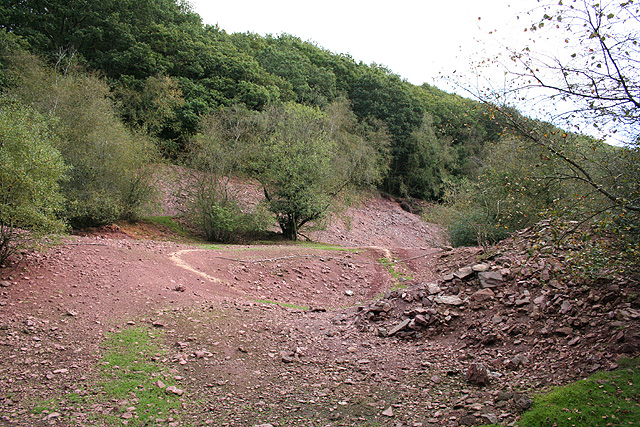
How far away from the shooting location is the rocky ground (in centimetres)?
550

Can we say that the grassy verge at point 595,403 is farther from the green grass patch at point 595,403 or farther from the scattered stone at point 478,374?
the scattered stone at point 478,374

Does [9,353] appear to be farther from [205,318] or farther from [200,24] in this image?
[200,24]

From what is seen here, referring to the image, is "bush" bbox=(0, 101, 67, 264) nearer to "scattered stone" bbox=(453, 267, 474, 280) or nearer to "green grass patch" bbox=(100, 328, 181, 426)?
A: "green grass patch" bbox=(100, 328, 181, 426)

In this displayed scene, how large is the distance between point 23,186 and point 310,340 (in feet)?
21.9

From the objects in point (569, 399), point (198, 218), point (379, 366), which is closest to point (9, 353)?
point (379, 366)

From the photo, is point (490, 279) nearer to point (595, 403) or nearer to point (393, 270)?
point (595, 403)

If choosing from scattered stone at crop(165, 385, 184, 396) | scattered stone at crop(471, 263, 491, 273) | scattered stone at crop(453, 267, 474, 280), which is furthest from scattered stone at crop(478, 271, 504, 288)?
scattered stone at crop(165, 385, 184, 396)

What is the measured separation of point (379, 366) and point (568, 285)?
3.51 meters

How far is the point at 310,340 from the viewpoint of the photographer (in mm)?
7973

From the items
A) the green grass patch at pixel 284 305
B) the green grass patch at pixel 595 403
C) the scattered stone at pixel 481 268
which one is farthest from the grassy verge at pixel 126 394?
the scattered stone at pixel 481 268

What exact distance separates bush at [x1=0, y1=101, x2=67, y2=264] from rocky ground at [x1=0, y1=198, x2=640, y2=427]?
809 mm

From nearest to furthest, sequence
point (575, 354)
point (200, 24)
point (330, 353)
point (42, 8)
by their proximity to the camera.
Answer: point (575, 354), point (330, 353), point (42, 8), point (200, 24)

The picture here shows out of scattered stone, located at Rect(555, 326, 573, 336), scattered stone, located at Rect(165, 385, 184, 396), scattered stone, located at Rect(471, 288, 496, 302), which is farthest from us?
scattered stone, located at Rect(471, 288, 496, 302)

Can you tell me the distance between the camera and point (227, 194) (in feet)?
68.5
